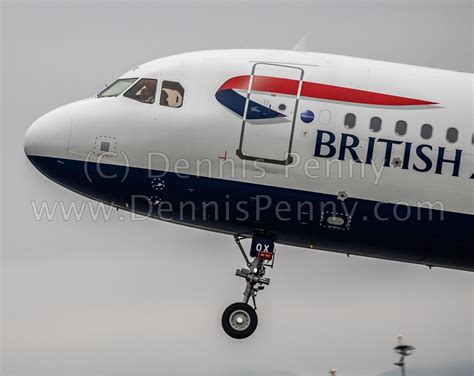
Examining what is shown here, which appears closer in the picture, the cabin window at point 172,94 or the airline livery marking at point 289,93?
the airline livery marking at point 289,93

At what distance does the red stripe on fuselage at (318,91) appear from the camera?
37.9 metres

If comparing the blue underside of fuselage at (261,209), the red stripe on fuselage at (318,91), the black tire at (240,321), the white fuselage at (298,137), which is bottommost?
the black tire at (240,321)

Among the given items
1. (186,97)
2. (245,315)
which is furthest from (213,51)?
(245,315)

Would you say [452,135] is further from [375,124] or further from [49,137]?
[49,137]

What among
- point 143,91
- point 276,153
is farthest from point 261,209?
point 143,91

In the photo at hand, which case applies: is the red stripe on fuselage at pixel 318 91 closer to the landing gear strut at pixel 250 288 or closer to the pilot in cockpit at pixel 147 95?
the pilot in cockpit at pixel 147 95

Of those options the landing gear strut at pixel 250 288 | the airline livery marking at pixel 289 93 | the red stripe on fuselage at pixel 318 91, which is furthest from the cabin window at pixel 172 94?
the landing gear strut at pixel 250 288

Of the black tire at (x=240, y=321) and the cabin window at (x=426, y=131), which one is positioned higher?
the cabin window at (x=426, y=131)

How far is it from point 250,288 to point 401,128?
240 inches

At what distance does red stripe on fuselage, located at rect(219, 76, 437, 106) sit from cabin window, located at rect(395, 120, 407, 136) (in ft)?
1.84

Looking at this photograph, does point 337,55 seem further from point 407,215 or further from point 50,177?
point 50,177

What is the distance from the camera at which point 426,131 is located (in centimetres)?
3806

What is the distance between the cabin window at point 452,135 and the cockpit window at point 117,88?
9.02 meters

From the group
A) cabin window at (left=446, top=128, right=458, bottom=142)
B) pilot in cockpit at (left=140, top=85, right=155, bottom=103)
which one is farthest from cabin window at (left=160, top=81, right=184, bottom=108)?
cabin window at (left=446, top=128, right=458, bottom=142)
